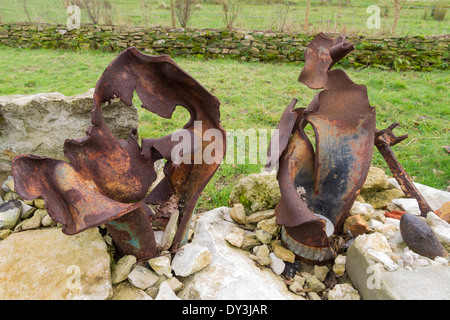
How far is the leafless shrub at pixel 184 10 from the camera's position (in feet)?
31.6

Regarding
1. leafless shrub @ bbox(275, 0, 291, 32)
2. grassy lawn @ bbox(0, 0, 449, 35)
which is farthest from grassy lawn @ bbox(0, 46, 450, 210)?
grassy lawn @ bbox(0, 0, 449, 35)

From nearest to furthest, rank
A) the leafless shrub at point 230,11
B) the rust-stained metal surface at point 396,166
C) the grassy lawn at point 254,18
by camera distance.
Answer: the rust-stained metal surface at point 396,166 → the leafless shrub at point 230,11 → the grassy lawn at point 254,18

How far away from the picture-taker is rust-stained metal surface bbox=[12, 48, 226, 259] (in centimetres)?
160

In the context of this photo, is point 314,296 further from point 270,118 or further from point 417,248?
point 270,118

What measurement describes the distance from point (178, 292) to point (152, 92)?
1241 millimetres

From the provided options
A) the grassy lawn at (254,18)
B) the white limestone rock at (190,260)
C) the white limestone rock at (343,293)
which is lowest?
the white limestone rock at (343,293)

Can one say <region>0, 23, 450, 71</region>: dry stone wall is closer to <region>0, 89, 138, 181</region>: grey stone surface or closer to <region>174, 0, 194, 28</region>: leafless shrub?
<region>174, 0, 194, 28</region>: leafless shrub

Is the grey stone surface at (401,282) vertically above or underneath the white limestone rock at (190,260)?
above

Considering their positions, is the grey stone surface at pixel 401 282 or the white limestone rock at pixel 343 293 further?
the white limestone rock at pixel 343 293

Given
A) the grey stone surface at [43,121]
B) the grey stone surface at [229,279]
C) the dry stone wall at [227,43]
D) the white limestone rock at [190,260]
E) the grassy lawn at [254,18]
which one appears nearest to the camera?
the grey stone surface at [229,279]

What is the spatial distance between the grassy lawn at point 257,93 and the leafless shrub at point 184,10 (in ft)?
5.66

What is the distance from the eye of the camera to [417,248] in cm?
198

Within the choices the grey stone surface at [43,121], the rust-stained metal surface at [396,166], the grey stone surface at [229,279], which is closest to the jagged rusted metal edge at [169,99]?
the grey stone surface at [229,279]

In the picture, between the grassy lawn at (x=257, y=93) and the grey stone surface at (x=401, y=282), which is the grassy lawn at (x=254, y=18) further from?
the grey stone surface at (x=401, y=282)
